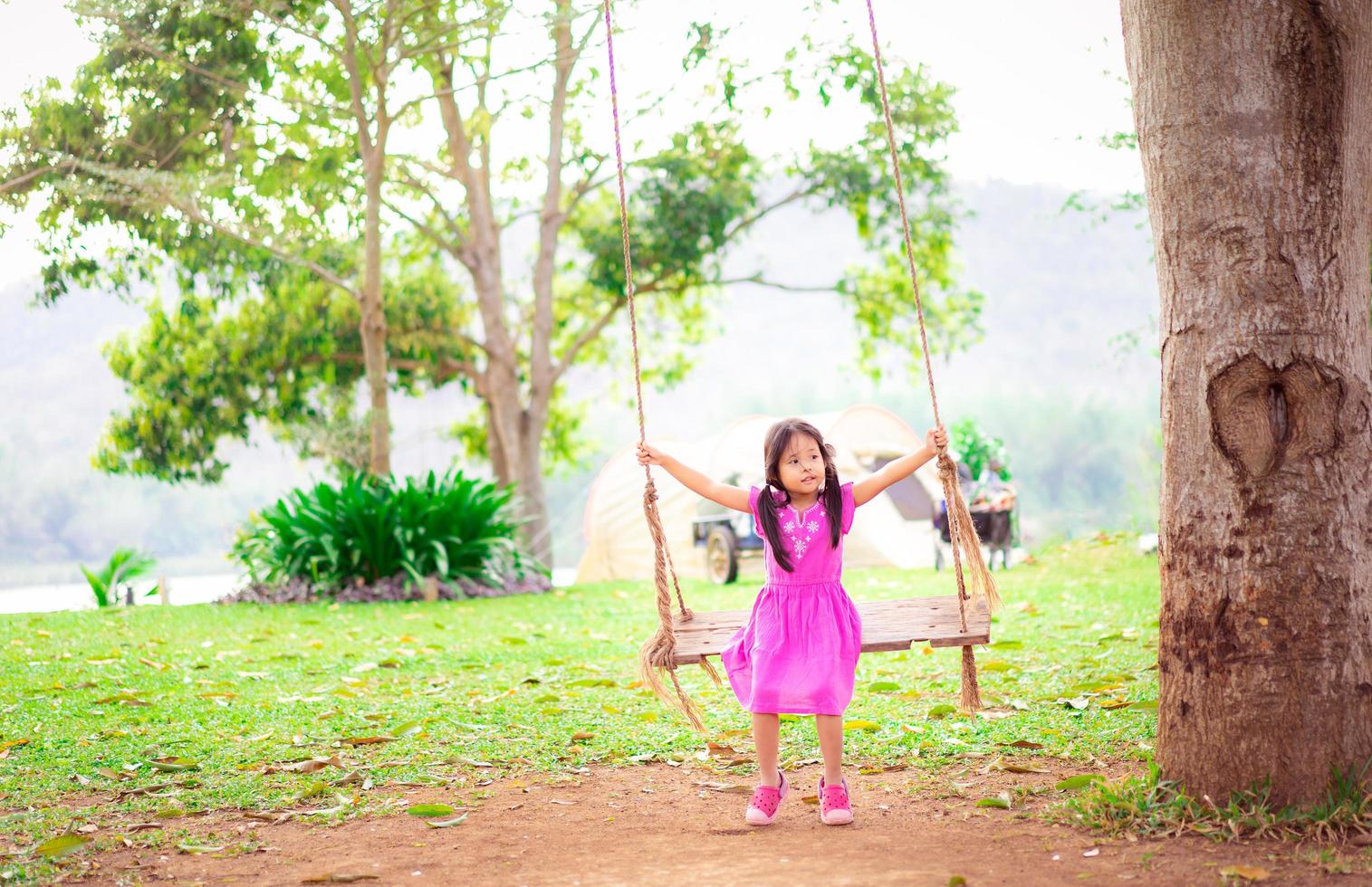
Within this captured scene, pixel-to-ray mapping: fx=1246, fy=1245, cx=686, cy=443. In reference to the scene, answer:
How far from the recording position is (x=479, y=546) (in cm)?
923

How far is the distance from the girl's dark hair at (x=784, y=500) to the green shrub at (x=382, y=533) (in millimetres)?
5975

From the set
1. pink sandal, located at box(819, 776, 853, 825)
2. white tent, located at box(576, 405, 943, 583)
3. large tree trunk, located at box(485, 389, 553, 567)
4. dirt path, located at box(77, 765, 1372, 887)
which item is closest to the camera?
dirt path, located at box(77, 765, 1372, 887)

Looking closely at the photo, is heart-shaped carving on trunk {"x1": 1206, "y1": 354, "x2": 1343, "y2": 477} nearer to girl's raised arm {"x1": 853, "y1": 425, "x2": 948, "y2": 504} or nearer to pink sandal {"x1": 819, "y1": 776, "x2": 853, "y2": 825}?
girl's raised arm {"x1": 853, "y1": 425, "x2": 948, "y2": 504}

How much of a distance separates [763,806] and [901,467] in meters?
0.85

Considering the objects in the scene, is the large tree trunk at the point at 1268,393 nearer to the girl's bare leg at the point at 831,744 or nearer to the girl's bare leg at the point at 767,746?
the girl's bare leg at the point at 831,744

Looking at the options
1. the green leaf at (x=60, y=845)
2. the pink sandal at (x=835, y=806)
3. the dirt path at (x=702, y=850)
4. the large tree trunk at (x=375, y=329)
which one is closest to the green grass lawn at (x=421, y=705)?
the green leaf at (x=60, y=845)

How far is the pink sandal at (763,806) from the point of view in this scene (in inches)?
108

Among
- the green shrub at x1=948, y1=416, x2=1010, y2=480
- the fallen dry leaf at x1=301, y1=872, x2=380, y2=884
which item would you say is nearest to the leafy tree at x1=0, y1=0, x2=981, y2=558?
the green shrub at x1=948, y1=416, x2=1010, y2=480

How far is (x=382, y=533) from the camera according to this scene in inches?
344

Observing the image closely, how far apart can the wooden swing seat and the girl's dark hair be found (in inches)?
10.0

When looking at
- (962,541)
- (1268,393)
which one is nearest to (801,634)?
Answer: (962,541)

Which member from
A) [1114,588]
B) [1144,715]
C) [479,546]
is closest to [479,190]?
[479,546]

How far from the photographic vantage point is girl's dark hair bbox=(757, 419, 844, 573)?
9.51 ft

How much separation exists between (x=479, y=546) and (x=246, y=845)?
6.66 metres
